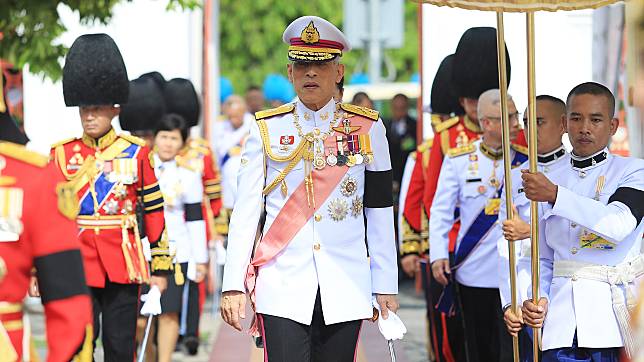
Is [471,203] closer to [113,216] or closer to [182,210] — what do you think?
[113,216]

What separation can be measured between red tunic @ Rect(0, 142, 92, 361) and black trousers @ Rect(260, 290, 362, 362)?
Result: 1.77m

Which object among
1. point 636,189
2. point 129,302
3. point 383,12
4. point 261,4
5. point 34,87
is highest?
point 261,4

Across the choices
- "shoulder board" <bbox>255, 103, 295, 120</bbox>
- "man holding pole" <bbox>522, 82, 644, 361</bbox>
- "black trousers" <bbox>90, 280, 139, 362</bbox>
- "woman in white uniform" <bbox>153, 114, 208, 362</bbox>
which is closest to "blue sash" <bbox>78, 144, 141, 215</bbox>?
"black trousers" <bbox>90, 280, 139, 362</bbox>

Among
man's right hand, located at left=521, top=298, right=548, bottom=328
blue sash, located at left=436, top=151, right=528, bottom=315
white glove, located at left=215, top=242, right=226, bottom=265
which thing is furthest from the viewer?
white glove, located at left=215, top=242, right=226, bottom=265

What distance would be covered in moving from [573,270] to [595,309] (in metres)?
0.20

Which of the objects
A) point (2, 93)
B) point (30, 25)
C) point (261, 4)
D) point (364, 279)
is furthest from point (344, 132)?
point (261, 4)

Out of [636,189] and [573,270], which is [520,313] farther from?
[636,189]

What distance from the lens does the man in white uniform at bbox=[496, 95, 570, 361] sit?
21.7 feet

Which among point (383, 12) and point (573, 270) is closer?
point (573, 270)

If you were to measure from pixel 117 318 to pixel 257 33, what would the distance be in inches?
1488

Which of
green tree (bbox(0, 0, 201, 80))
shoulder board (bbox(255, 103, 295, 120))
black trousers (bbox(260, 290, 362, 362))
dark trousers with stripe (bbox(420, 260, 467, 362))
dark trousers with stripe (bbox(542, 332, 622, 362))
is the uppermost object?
green tree (bbox(0, 0, 201, 80))

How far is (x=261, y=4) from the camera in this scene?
44.6 m

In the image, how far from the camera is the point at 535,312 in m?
6.45

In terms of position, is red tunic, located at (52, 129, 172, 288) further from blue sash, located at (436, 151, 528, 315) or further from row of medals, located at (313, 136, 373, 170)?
row of medals, located at (313, 136, 373, 170)
